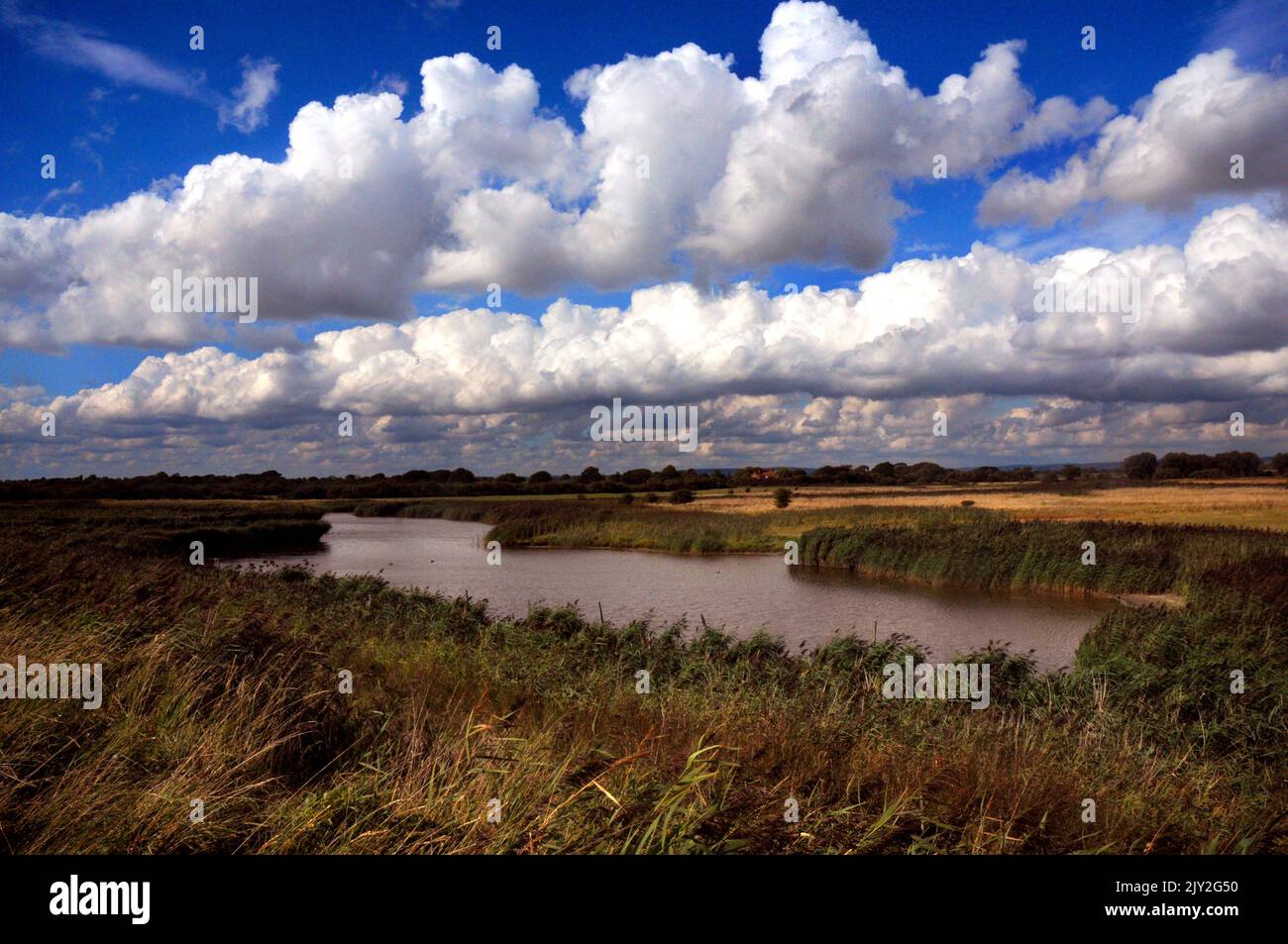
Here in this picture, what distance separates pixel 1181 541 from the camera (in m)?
22.3

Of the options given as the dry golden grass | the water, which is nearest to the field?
the water

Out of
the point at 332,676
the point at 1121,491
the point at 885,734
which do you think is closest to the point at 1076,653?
the point at 885,734

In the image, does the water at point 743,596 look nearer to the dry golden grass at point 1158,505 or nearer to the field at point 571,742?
the field at point 571,742

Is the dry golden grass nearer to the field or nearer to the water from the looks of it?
the water

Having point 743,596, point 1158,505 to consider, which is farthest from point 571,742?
point 1158,505

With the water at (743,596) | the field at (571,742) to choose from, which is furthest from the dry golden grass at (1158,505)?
the field at (571,742)

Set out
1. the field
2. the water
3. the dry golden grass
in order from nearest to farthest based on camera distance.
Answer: the field < the water < the dry golden grass

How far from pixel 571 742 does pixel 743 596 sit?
17.3 metres

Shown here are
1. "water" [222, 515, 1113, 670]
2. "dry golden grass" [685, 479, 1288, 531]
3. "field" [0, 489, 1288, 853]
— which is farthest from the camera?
"dry golden grass" [685, 479, 1288, 531]

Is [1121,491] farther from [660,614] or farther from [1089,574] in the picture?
[660,614]

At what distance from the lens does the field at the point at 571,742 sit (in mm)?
3385

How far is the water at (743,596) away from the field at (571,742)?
9.68 feet

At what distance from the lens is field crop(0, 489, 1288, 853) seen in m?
3.38

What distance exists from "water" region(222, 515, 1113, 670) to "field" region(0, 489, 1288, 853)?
295cm
